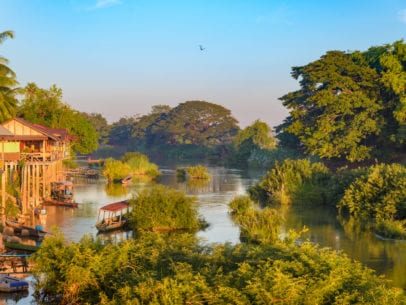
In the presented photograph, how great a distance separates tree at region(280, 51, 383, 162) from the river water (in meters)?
10.7

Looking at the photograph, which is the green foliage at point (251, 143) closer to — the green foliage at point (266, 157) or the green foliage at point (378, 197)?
the green foliage at point (266, 157)

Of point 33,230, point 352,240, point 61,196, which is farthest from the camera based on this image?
point 61,196

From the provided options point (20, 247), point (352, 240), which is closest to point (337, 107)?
point (352, 240)

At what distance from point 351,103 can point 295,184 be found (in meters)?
16.4

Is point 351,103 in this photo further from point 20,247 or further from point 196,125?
point 196,125

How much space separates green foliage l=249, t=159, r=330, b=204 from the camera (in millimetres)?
47750

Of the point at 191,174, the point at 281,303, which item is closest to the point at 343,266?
the point at 281,303

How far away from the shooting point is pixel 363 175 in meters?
43.6

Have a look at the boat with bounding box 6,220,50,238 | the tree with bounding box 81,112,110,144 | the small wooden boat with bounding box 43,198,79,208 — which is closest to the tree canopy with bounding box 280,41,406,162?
the small wooden boat with bounding box 43,198,79,208

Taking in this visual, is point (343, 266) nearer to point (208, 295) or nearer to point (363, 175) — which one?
point (208, 295)

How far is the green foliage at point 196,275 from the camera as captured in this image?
48.4 feet

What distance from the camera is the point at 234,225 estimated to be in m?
36.6

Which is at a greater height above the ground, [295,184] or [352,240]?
[295,184]

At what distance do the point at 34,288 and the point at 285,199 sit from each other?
29.9 metres
